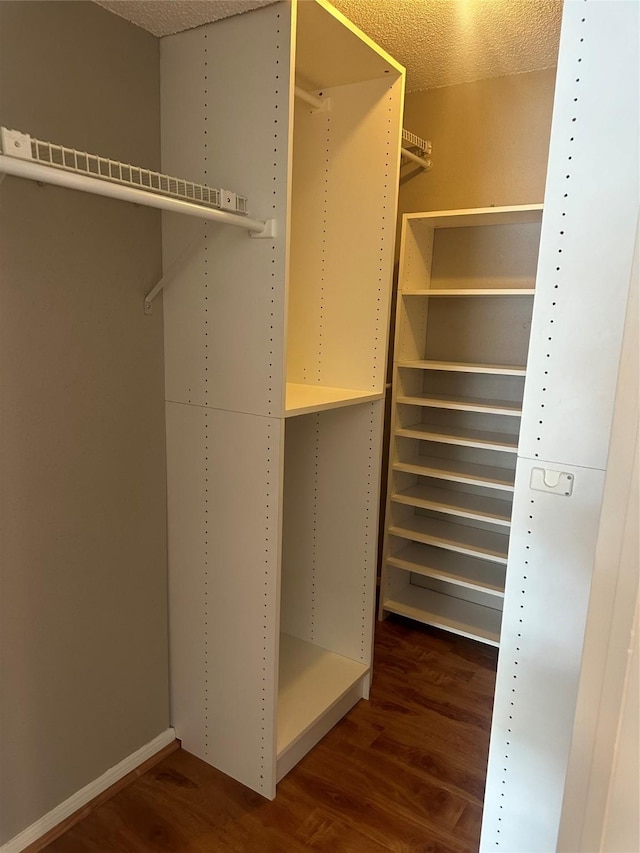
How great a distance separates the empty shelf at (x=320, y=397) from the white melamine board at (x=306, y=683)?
1034 millimetres

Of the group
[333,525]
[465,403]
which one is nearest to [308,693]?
[333,525]

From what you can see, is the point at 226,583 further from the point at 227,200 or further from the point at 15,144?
the point at 15,144

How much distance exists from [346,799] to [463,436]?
1.46 metres

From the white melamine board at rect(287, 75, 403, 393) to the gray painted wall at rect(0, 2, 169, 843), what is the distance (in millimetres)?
621

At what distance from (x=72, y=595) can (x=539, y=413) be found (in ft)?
4.32

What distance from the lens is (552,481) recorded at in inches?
45.1

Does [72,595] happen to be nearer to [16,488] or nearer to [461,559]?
[16,488]

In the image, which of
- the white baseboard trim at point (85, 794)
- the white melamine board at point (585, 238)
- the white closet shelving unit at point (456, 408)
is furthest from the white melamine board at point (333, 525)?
the white melamine board at point (585, 238)

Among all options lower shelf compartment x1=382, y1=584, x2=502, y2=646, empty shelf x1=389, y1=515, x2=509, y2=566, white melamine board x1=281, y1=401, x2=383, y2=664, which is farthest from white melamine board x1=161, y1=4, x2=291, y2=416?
lower shelf compartment x1=382, y1=584, x2=502, y2=646

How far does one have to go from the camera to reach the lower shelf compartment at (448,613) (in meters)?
2.54

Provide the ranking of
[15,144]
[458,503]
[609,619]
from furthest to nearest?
Result: [458,503] < [15,144] < [609,619]

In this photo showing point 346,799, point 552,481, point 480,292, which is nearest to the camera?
point 552,481

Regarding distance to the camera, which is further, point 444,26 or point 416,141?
point 416,141

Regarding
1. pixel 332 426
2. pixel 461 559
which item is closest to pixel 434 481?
pixel 461 559
